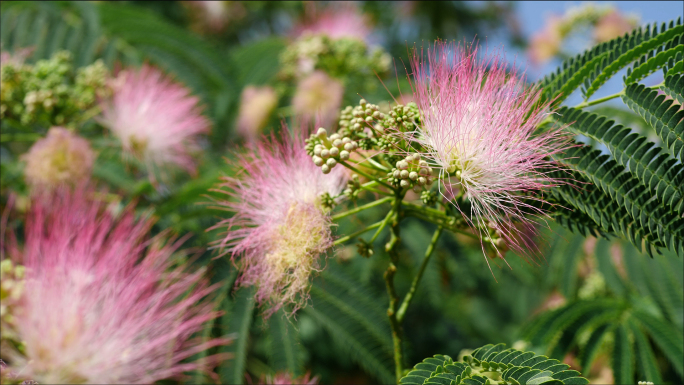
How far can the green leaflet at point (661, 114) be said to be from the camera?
1267mm

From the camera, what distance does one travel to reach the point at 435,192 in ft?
4.69

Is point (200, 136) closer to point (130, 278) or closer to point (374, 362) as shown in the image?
point (130, 278)

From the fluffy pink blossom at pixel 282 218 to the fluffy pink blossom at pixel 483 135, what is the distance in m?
0.36

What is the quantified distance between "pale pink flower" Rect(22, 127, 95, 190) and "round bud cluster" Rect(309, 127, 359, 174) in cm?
161

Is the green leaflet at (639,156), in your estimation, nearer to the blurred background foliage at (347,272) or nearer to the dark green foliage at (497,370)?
the blurred background foliage at (347,272)

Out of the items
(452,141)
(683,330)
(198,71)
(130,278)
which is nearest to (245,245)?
(130,278)

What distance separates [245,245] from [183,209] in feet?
3.96

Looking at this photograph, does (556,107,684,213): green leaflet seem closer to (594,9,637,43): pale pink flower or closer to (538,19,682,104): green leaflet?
(538,19,682,104): green leaflet

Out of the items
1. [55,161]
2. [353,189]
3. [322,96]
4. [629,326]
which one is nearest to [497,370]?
[353,189]

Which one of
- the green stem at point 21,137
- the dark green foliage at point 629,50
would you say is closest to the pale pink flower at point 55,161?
the green stem at point 21,137

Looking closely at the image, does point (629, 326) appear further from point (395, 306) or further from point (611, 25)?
point (611, 25)

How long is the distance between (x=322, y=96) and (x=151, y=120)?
1166mm

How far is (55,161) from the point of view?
242 cm

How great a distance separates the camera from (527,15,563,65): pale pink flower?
18.5 ft
